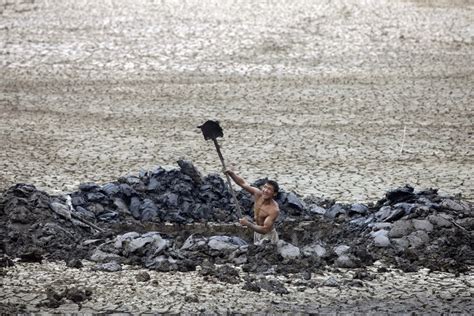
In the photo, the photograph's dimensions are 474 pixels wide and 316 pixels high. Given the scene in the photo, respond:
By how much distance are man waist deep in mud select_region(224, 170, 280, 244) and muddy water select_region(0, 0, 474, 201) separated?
2.16 meters

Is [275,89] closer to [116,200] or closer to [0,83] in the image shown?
[0,83]

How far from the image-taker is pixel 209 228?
443 inches

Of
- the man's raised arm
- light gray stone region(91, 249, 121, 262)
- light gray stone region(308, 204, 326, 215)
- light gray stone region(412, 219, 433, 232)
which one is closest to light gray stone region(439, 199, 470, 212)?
light gray stone region(412, 219, 433, 232)

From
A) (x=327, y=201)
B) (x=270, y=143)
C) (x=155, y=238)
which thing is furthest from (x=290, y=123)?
(x=155, y=238)

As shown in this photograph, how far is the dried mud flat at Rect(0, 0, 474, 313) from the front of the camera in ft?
42.8

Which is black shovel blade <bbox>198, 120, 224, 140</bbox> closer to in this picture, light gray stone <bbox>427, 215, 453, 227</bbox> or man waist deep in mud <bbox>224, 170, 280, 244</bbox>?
man waist deep in mud <bbox>224, 170, 280, 244</bbox>

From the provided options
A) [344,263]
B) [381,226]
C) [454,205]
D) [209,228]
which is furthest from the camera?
[209,228]

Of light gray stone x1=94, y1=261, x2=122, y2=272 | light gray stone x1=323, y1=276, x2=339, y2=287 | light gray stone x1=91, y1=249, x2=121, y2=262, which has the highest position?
light gray stone x1=91, y1=249, x2=121, y2=262

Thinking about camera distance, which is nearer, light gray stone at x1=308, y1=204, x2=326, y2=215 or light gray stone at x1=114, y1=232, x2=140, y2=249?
light gray stone at x1=114, y1=232, x2=140, y2=249

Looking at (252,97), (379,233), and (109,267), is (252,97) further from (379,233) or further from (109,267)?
(109,267)

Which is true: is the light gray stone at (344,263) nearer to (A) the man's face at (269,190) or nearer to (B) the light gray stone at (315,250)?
(B) the light gray stone at (315,250)

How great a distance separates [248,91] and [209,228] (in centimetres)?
636

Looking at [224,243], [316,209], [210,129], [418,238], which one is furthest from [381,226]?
[210,129]

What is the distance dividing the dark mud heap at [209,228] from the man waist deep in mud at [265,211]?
24cm
